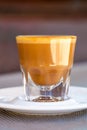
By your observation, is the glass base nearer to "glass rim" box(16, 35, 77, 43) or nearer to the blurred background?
"glass rim" box(16, 35, 77, 43)

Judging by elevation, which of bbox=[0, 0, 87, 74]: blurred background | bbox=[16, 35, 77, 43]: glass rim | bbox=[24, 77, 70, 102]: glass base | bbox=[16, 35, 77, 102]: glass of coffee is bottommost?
bbox=[0, 0, 87, 74]: blurred background

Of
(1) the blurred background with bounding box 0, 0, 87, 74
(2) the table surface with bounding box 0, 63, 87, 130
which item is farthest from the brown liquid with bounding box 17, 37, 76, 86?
(1) the blurred background with bounding box 0, 0, 87, 74

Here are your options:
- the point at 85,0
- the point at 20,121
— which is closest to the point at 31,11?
the point at 85,0

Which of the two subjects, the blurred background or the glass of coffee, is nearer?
the glass of coffee

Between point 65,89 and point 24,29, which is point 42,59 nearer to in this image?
point 65,89

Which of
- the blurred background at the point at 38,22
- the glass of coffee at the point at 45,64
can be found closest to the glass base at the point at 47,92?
the glass of coffee at the point at 45,64

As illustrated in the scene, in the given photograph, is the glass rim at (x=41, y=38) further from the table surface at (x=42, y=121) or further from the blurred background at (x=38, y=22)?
the blurred background at (x=38, y=22)

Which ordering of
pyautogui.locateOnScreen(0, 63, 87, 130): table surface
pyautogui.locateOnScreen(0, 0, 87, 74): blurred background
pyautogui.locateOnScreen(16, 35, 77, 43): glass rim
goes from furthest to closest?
pyautogui.locateOnScreen(0, 0, 87, 74): blurred background, pyautogui.locateOnScreen(16, 35, 77, 43): glass rim, pyautogui.locateOnScreen(0, 63, 87, 130): table surface
